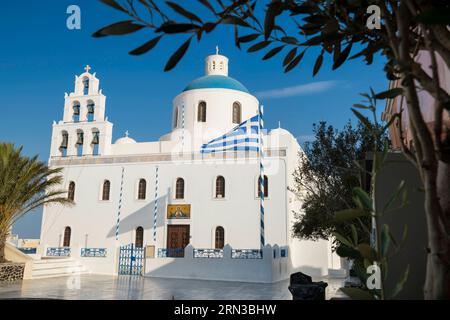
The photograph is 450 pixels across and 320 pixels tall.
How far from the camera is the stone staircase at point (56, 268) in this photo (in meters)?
15.7

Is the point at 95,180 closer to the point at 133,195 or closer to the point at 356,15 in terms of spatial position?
the point at 133,195

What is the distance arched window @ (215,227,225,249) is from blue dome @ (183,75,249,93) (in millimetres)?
9080

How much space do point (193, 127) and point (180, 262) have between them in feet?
29.5

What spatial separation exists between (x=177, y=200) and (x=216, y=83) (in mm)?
8128

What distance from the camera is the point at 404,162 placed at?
11.4 feet

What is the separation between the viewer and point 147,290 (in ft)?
42.2

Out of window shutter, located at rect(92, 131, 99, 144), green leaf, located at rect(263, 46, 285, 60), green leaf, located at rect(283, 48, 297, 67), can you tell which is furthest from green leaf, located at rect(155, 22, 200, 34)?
window shutter, located at rect(92, 131, 99, 144)

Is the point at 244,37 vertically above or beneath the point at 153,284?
above

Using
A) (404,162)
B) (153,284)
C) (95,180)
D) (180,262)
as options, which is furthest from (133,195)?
(404,162)

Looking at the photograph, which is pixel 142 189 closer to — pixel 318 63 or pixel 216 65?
pixel 216 65

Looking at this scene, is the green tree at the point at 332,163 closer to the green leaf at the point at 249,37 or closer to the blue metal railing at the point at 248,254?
the blue metal railing at the point at 248,254

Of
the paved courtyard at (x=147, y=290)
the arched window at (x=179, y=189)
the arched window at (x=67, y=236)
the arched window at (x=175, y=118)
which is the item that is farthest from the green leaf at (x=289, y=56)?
the arched window at (x=175, y=118)

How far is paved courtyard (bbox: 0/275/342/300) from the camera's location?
11.2 meters

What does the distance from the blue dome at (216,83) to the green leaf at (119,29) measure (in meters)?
22.7
